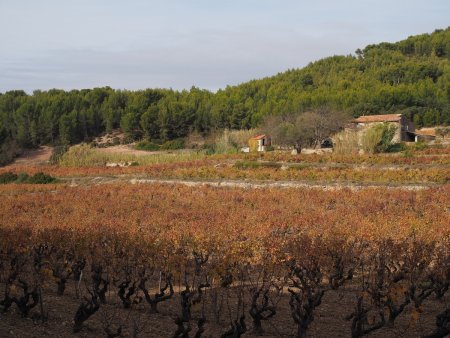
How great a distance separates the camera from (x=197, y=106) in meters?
83.7

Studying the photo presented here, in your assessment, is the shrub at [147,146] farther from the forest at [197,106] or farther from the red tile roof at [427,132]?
the red tile roof at [427,132]

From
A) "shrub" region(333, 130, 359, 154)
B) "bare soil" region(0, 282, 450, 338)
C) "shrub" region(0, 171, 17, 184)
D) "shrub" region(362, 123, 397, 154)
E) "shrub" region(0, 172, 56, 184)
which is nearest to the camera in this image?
"bare soil" region(0, 282, 450, 338)

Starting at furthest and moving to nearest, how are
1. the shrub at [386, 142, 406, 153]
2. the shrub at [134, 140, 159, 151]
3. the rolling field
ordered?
the shrub at [134, 140, 159, 151]
the shrub at [386, 142, 406, 153]
the rolling field

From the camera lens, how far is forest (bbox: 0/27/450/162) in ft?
239

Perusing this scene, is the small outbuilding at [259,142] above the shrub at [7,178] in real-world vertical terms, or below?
above

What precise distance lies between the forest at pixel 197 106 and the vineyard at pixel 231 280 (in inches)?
2160

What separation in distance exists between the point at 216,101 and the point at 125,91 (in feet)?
62.1

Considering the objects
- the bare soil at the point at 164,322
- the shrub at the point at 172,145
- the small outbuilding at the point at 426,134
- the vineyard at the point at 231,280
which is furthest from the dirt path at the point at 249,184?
the shrub at the point at 172,145

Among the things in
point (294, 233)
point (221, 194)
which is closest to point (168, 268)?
point (294, 233)

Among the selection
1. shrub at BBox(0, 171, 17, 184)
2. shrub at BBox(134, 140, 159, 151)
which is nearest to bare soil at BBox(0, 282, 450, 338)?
shrub at BBox(0, 171, 17, 184)

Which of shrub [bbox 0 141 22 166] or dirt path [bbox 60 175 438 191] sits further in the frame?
shrub [bbox 0 141 22 166]

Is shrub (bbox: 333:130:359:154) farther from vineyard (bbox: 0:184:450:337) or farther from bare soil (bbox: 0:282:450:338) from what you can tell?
bare soil (bbox: 0:282:450:338)

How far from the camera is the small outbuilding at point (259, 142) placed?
58.0 metres

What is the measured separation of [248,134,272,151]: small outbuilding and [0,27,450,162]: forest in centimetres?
728
